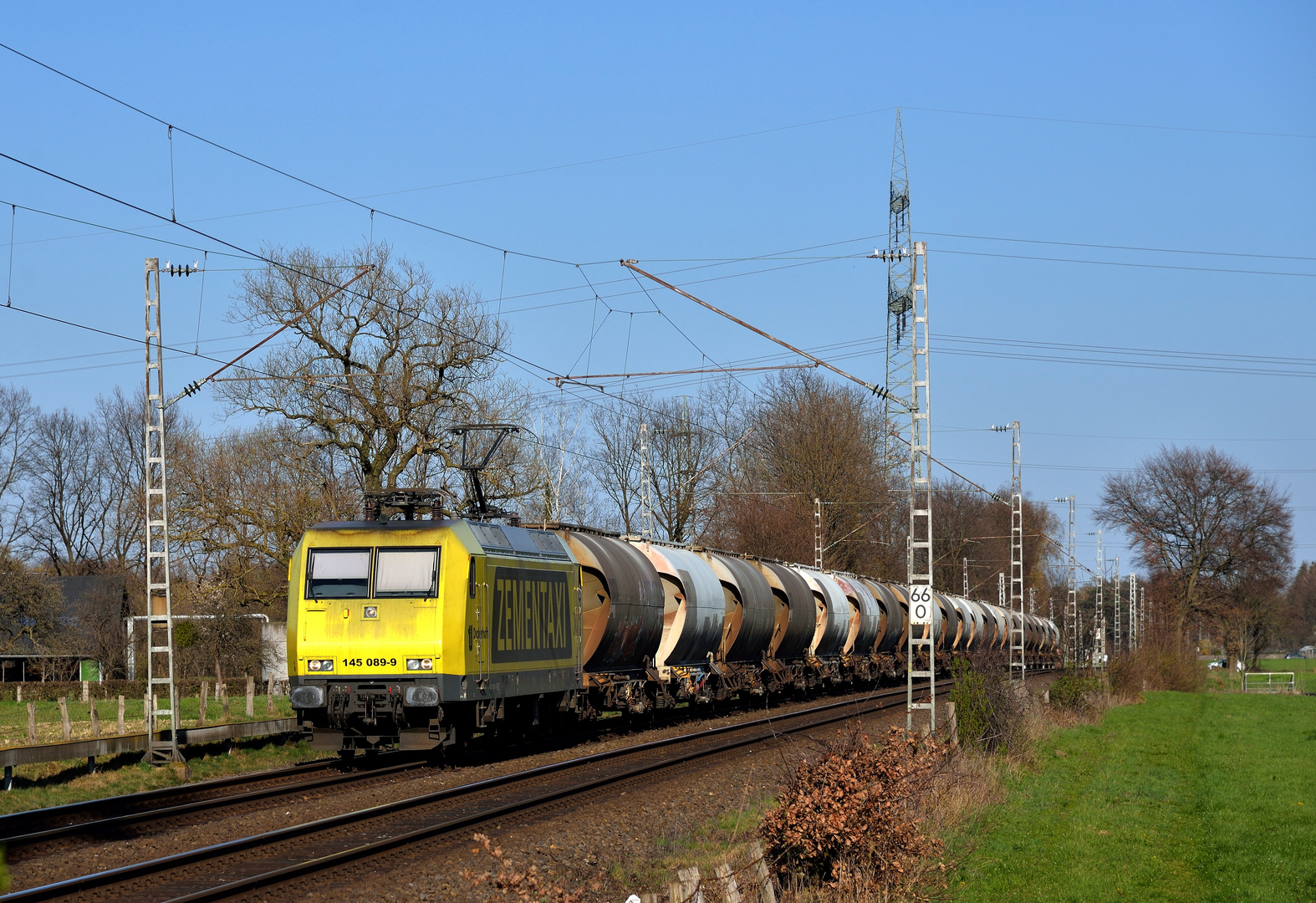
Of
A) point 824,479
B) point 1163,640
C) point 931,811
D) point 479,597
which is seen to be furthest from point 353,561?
point 824,479

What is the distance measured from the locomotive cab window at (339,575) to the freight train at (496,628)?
Answer: 0.02 m

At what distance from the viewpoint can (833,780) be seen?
11016 mm

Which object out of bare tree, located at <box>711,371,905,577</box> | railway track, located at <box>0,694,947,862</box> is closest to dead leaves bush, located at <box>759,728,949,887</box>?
railway track, located at <box>0,694,947,862</box>

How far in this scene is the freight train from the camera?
57.7 feet

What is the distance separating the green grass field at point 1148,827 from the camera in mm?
11836

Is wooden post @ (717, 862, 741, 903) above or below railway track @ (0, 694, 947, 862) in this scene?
above

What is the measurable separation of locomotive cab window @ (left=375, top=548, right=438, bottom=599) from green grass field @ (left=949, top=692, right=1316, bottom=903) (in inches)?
311

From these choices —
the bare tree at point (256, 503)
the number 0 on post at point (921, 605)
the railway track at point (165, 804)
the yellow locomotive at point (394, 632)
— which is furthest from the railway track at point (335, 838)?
the bare tree at point (256, 503)

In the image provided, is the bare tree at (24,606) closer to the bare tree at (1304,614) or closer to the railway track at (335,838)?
the railway track at (335,838)

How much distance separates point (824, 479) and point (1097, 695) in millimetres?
31030

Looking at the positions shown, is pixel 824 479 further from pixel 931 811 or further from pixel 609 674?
pixel 931 811

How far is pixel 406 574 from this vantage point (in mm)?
17875

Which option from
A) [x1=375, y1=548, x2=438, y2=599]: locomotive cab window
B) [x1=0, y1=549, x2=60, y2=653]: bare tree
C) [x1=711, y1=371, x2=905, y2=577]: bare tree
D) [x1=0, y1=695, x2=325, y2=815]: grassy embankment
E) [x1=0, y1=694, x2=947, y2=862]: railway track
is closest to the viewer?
[x1=0, y1=694, x2=947, y2=862]: railway track

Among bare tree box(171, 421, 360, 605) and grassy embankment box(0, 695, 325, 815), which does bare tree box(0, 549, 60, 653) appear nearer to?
bare tree box(171, 421, 360, 605)
